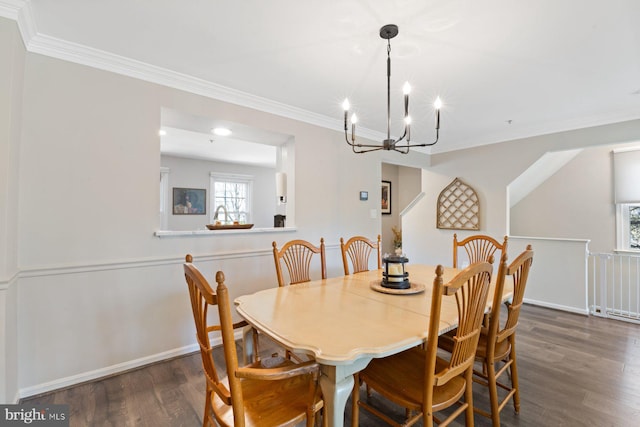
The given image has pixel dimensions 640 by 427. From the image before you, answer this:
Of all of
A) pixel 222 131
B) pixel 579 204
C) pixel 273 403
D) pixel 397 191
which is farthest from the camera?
pixel 397 191

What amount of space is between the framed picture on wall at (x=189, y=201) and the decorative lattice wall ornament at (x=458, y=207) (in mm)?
4769

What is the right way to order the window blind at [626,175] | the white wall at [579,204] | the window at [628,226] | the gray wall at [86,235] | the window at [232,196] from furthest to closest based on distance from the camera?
the window at [232,196], the white wall at [579,204], the window at [628,226], the window blind at [626,175], the gray wall at [86,235]

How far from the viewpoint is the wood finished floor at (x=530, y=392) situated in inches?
67.7

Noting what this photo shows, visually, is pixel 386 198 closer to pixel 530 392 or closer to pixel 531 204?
pixel 531 204

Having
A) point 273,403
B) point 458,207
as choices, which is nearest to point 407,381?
point 273,403

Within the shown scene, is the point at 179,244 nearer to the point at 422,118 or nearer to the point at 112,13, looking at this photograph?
the point at 112,13

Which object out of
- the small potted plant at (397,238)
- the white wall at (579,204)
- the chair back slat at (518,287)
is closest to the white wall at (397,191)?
the small potted plant at (397,238)

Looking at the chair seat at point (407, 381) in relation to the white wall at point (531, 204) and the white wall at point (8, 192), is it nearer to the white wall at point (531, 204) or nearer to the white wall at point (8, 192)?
the white wall at point (8, 192)

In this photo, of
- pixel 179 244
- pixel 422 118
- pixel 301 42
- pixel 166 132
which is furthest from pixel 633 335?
pixel 166 132

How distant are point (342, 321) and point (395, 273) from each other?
0.69 metres

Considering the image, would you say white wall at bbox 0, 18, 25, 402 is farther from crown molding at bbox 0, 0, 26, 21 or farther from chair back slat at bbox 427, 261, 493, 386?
chair back slat at bbox 427, 261, 493, 386

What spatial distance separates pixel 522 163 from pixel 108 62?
4654 mm

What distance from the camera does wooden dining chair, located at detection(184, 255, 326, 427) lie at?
3.31ft

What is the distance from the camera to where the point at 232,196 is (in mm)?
6828
